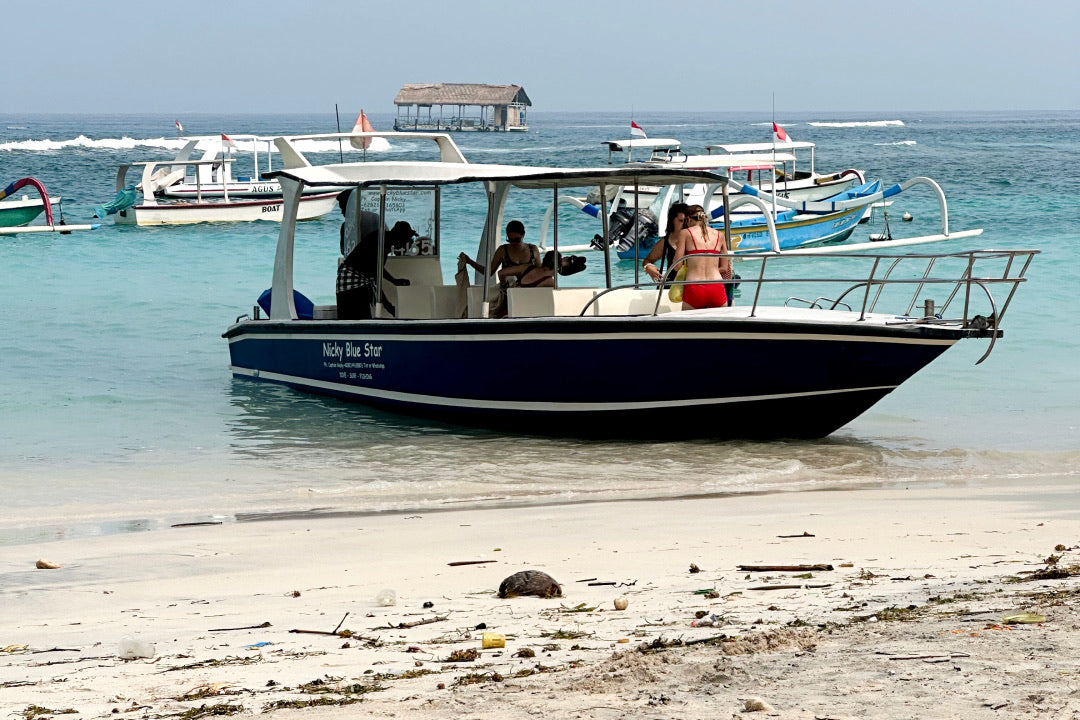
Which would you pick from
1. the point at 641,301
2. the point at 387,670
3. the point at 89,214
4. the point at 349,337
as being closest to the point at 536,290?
Result: the point at 641,301

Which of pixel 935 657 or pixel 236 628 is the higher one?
pixel 935 657

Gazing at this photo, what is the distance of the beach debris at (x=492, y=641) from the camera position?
4.63 metres

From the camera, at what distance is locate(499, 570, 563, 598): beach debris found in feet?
18.2

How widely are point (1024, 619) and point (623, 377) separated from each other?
230 inches

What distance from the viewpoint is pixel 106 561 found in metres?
6.90

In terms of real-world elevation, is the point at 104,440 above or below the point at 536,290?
below

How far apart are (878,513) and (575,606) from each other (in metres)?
3.01

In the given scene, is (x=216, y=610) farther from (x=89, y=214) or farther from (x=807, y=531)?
(x=89, y=214)

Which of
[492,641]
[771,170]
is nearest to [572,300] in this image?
[492,641]

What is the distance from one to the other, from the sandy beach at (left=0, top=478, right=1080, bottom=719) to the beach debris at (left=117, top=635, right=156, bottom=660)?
0.01 meters

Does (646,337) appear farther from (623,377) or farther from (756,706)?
(756,706)

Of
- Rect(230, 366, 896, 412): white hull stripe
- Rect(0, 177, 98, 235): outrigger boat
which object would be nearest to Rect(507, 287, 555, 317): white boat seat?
Rect(230, 366, 896, 412): white hull stripe

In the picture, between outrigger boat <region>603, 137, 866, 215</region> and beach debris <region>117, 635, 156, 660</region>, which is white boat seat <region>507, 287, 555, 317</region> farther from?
outrigger boat <region>603, 137, 866, 215</region>

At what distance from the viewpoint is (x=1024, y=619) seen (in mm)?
4570
